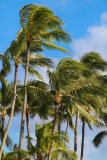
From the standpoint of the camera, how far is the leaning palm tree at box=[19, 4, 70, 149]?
24281 millimetres

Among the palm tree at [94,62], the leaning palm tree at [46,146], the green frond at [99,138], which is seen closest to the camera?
the leaning palm tree at [46,146]

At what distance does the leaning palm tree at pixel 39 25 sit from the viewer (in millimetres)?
24281

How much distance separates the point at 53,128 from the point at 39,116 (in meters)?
6.85

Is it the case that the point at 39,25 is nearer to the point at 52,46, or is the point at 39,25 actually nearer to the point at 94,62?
the point at 52,46

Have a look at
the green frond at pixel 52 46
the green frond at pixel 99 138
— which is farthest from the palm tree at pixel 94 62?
the green frond at pixel 52 46

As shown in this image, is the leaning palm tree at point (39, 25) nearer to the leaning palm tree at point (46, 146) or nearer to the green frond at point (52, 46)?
the green frond at point (52, 46)

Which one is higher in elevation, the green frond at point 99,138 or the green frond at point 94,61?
the green frond at point 94,61

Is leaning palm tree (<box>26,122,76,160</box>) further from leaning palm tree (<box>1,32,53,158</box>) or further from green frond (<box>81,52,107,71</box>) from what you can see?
green frond (<box>81,52,107,71</box>)

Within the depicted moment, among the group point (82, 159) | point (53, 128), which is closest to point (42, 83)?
point (53, 128)

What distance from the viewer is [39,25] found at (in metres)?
24.3

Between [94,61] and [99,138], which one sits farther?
[99,138]

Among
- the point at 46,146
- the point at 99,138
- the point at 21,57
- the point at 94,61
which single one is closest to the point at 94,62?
the point at 94,61

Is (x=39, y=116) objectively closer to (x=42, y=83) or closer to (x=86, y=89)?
(x=42, y=83)

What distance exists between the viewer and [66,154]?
22969 mm
